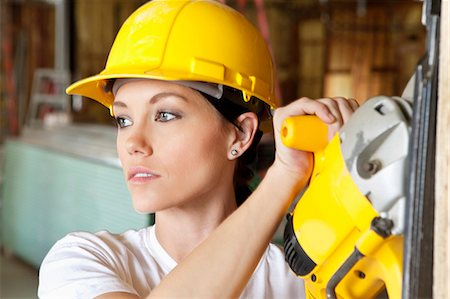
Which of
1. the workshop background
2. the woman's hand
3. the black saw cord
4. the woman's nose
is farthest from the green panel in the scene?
the black saw cord

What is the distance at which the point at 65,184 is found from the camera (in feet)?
18.3

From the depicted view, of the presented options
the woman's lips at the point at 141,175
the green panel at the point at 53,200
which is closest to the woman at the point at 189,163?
the woman's lips at the point at 141,175

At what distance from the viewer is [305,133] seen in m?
1.11

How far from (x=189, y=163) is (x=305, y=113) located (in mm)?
385

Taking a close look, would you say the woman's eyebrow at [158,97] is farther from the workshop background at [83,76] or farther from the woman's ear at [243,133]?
the workshop background at [83,76]

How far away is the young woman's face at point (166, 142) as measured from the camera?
142 cm

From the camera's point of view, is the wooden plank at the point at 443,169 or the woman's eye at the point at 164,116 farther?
the woman's eye at the point at 164,116

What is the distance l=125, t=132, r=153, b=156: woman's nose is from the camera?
141 cm

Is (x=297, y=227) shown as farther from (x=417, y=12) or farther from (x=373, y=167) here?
(x=417, y=12)

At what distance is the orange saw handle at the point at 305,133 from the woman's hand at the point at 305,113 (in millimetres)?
11

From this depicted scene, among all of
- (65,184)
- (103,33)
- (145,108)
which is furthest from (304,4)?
(145,108)

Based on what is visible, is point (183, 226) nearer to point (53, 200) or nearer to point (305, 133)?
point (305, 133)

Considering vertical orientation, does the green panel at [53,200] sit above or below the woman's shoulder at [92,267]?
below

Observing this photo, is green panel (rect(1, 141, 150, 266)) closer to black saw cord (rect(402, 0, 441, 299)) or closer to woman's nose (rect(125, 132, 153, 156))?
woman's nose (rect(125, 132, 153, 156))
